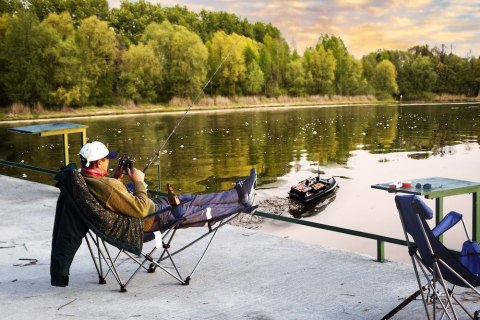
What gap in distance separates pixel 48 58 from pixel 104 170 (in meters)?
70.8

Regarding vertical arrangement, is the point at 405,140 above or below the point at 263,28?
below

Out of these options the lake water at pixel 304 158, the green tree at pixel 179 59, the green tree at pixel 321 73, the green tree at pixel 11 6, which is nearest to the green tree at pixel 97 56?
the green tree at pixel 179 59

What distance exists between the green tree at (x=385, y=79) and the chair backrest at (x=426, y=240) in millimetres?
131307

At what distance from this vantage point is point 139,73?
81562mm

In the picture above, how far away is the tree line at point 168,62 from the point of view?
71875mm

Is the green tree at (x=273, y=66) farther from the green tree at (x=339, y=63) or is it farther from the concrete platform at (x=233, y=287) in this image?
the concrete platform at (x=233, y=287)

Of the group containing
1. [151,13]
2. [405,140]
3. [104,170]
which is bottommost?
[405,140]

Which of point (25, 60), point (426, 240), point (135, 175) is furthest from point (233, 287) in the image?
point (25, 60)

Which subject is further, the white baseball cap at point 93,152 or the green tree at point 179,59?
the green tree at point 179,59

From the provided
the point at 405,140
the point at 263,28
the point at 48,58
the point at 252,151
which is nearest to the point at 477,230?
the point at 252,151

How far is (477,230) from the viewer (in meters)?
5.95

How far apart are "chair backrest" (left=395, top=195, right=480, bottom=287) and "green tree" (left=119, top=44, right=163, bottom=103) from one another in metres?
77.1

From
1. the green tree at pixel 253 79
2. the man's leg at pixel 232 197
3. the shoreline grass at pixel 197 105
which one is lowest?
the shoreline grass at pixel 197 105

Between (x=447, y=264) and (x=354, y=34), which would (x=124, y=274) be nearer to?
(x=447, y=264)
